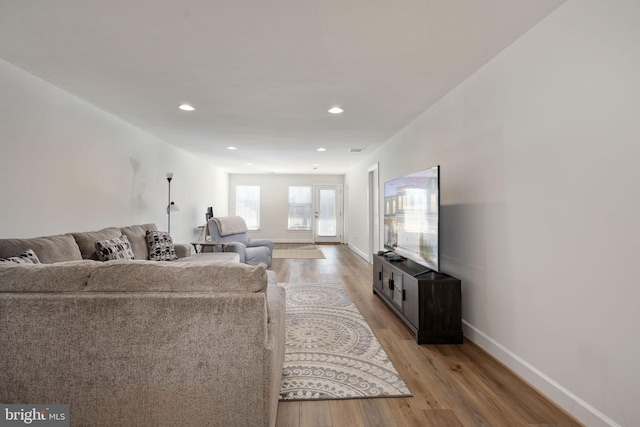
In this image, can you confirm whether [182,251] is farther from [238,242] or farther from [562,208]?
[562,208]

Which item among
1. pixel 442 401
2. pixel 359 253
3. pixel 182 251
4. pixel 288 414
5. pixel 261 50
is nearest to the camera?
pixel 288 414

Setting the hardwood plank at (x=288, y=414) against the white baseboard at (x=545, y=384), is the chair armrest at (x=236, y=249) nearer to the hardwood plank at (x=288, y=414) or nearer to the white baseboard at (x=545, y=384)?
the hardwood plank at (x=288, y=414)

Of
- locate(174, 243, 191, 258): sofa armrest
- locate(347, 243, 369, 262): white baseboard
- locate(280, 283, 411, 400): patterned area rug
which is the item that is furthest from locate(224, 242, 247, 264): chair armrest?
locate(347, 243, 369, 262): white baseboard

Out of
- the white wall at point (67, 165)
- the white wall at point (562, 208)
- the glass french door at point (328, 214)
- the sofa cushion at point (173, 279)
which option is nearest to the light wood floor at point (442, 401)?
the white wall at point (562, 208)

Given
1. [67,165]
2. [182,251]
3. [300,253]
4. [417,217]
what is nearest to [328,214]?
[300,253]

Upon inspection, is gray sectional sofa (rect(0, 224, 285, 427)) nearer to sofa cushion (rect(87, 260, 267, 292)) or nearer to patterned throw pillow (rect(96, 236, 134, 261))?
sofa cushion (rect(87, 260, 267, 292))

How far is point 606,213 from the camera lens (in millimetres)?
1522

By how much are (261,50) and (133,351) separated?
6.74ft

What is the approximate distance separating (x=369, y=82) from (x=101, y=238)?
312 cm

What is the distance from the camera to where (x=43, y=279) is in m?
1.33


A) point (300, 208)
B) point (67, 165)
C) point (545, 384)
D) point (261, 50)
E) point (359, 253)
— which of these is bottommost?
point (545, 384)

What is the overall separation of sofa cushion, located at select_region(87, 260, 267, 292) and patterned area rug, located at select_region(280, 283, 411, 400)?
97 centimetres

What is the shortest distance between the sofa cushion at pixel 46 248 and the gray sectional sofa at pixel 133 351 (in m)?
1.22

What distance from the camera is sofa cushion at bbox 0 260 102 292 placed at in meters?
1.32
